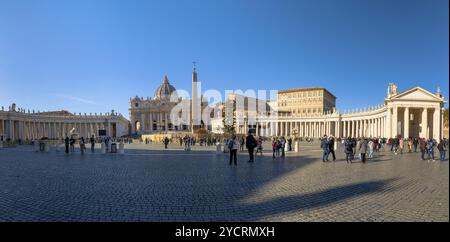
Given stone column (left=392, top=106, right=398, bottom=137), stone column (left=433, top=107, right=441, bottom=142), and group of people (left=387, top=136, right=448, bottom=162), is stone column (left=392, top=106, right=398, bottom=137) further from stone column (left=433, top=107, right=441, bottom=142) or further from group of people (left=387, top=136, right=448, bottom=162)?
group of people (left=387, top=136, right=448, bottom=162)

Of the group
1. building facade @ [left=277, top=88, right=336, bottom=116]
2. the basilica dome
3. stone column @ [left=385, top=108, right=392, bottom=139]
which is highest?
the basilica dome

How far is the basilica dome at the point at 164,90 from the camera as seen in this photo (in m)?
108

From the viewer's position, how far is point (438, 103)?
44.4 metres

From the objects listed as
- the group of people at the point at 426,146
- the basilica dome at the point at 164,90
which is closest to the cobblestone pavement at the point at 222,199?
the group of people at the point at 426,146

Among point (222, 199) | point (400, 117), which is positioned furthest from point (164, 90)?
point (222, 199)

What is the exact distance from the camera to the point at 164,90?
111 metres

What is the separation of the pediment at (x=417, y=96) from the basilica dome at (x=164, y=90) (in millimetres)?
86285

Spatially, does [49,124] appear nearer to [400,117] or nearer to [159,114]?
[159,114]

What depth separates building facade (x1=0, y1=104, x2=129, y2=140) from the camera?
56.0m

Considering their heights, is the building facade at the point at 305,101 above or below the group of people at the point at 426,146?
above

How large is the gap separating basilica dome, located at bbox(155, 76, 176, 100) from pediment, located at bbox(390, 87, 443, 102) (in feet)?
283

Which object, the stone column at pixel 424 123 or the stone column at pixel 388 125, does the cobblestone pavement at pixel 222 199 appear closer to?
the stone column at pixel 388 125

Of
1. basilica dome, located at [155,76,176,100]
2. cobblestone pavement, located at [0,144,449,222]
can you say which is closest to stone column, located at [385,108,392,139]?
cobblestone pavement, located at [0,144,449,222]

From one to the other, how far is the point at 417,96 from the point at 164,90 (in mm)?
93285
